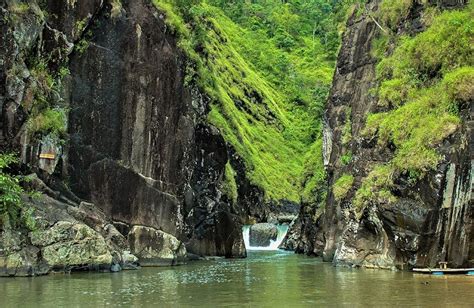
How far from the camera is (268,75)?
98.6 metres

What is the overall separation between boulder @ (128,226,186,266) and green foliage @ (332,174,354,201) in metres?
10.6

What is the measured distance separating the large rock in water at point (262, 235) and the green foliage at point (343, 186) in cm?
1931

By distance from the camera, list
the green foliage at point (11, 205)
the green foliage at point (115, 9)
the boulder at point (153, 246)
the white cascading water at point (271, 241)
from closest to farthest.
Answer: the green foliage at point (11, 205) < the boulder at point (153, 246) < the green foliage at point (115, 9) < the white cascading water at point (271, 241)

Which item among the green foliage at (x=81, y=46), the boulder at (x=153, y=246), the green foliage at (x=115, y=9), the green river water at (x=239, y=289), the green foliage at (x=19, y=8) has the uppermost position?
the green foliage at (x=115, y=9)

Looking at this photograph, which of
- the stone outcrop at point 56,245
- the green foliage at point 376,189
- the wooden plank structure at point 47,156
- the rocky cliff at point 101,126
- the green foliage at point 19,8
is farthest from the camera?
the wooden plank structure at point 47,156

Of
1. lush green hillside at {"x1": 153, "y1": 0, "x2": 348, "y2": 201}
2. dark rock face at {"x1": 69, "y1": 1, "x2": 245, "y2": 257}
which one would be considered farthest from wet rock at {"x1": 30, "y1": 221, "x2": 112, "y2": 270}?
lush green hillside at {"x1": 153, "y1": 0, "x2": 348, "y2": 201}

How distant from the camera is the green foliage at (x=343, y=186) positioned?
36.0 metres

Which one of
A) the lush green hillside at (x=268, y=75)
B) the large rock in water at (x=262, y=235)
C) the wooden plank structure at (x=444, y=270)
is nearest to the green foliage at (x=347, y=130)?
the lush green hillside at (x=268, y=75)

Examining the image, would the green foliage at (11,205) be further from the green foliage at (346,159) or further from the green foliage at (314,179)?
the green foliage at (314,179)

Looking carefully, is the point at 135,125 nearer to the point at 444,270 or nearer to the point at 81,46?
the point at 81,46

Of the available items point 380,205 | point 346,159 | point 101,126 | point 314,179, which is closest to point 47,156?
point 101,126

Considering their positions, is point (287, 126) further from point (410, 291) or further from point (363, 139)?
point (410, 291)

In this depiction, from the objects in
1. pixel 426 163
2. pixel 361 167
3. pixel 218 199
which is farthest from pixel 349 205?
pixel 218 199

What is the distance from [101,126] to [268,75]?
6620 centimetres
